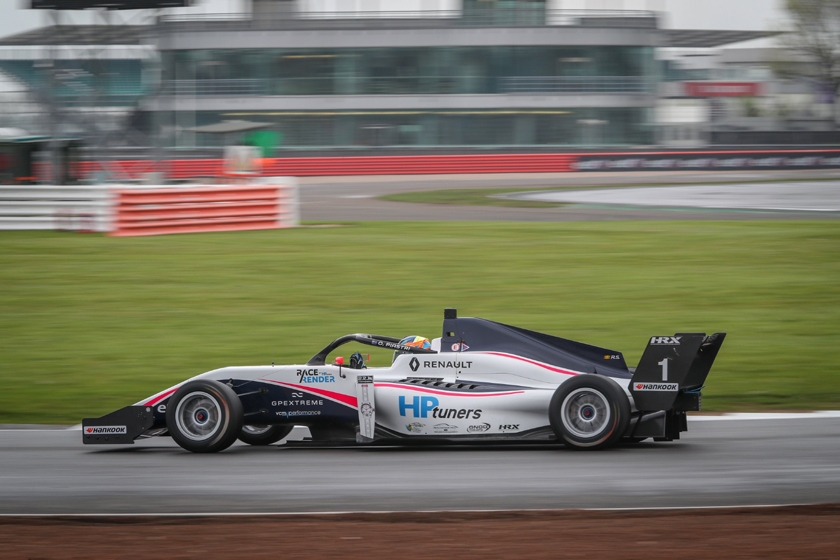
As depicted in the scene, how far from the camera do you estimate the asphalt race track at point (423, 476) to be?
17.7ft

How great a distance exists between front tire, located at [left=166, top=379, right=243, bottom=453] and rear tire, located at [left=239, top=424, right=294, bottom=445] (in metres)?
0.43

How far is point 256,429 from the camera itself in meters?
7.18

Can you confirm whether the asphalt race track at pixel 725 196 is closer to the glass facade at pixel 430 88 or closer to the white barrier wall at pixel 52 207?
the white barrier wall at pixel 52 207

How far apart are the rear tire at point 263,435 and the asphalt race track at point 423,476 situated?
0.33ft

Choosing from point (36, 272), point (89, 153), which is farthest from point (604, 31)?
point (36, 272)

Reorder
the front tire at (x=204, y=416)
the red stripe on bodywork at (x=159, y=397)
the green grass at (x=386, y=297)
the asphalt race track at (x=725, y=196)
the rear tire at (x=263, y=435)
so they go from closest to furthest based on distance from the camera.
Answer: the front tire at (x=204, y=416) < the red stripe on bodywork at (x=159, y=397) < the rear tire at (x=263, y=435) < the green grass at (x=386, y=297) < the asphalt race track at (x=725, y=196)

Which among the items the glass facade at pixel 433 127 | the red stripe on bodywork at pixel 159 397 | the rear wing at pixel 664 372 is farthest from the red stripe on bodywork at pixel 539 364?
the glass facade at pixel 433 127

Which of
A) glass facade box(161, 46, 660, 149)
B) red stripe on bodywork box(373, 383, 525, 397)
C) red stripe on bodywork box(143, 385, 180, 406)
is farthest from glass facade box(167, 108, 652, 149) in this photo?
red stripe on bodywork box(373, 383, 525, 397)

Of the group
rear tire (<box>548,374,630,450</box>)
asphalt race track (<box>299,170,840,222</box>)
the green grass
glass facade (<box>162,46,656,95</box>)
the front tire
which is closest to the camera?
rear tire (<box>548,374,630,450</box>)

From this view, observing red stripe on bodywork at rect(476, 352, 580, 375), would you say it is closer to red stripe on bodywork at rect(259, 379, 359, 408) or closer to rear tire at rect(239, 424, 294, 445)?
red stripe on bodywork at rect(259, 379, 359, 408)

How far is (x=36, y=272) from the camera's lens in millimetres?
14484

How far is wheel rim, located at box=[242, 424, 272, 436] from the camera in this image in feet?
23.4

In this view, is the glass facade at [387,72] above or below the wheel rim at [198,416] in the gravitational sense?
above

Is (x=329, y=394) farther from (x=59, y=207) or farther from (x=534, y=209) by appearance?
(x=534, y=209)
